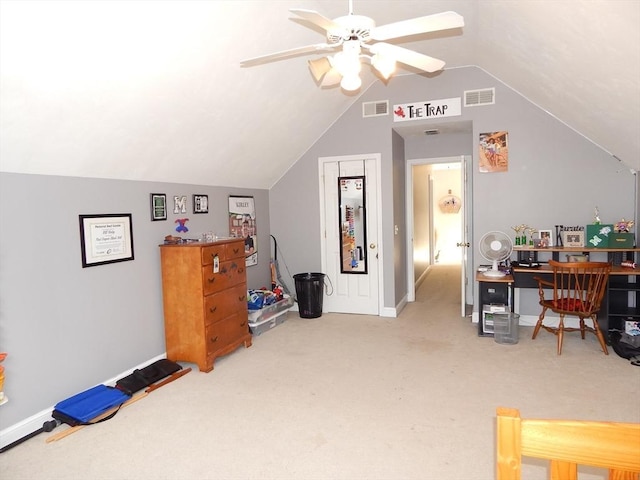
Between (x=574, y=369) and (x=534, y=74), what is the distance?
2.74 meters

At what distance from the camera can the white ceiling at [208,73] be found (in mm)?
2311

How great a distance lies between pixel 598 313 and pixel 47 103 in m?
5.15

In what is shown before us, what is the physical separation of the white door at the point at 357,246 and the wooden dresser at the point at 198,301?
78.8 inches

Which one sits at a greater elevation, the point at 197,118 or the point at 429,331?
the point at 197,118

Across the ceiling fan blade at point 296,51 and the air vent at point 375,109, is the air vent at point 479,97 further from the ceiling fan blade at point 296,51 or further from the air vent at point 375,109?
the ceiling fan blade at point 296,51

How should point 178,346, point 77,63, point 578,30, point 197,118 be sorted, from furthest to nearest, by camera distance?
Answer: point 178,346 → point 197,118 → point 578,30 → point 77,63

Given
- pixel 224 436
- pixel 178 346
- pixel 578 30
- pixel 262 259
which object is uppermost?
pixel 578 30

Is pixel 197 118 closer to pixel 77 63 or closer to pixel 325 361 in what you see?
pixel 77 63

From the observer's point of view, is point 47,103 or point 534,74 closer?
point 47,103

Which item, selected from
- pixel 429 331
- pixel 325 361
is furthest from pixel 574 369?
pixel 325 361

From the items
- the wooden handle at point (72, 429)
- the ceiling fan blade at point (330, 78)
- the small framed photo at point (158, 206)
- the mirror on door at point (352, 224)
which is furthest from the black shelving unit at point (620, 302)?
the wooden handle at point (72, 429)

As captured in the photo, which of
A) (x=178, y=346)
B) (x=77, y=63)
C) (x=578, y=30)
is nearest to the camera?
(x=77, y=63)

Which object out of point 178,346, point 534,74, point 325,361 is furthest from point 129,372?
point 534,74

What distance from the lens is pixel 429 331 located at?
4938 millimetres
